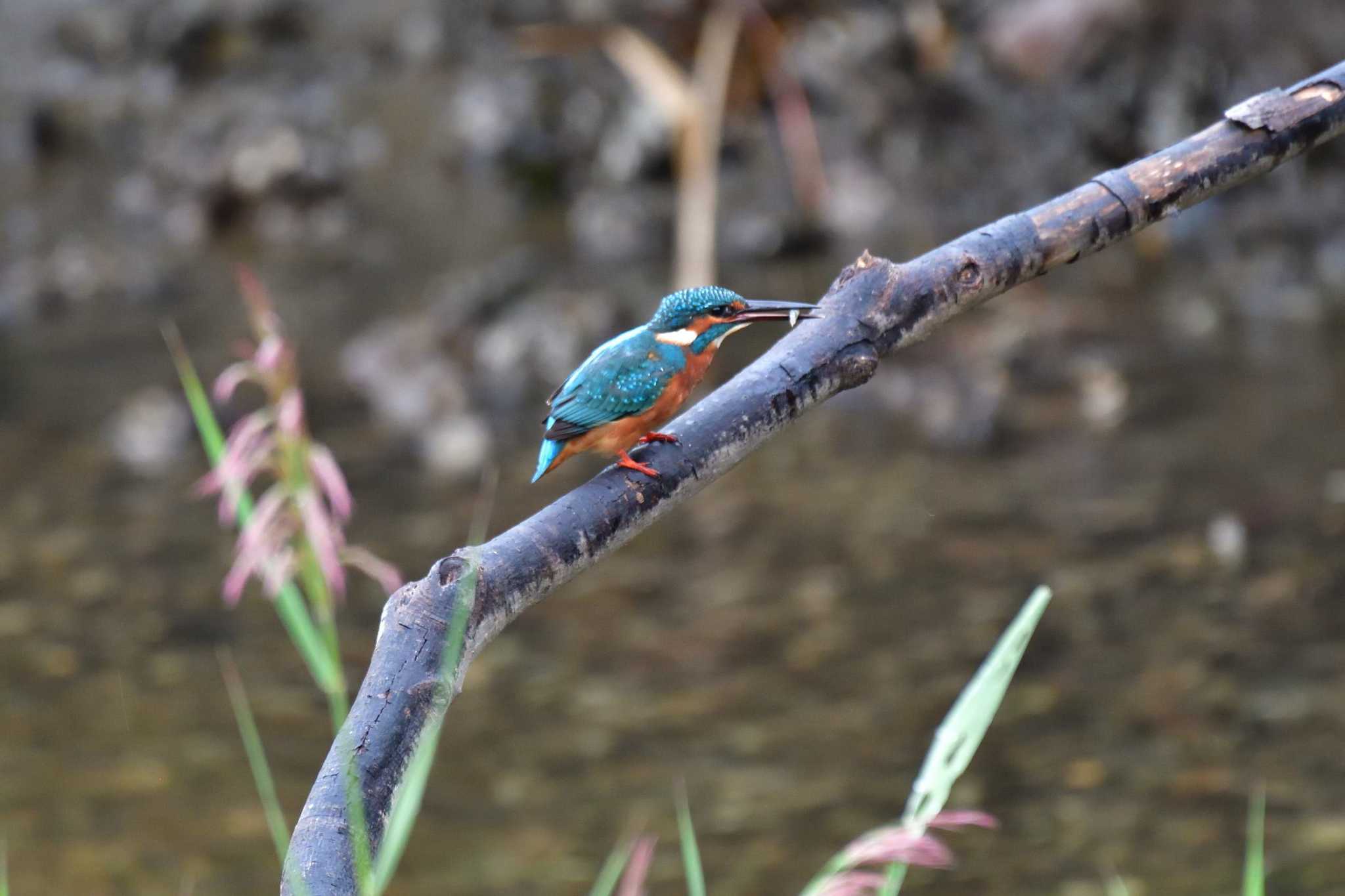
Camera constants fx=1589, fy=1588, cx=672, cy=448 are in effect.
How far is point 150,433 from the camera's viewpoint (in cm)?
926

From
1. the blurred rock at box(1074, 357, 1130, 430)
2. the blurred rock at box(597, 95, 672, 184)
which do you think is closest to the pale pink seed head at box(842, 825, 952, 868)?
the blurred rock at box(1074, 357, 1130, 430)

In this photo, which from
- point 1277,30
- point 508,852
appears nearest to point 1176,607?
point 508,852

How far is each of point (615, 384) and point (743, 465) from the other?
685 cm

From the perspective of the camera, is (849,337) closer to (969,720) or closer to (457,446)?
(969,720)

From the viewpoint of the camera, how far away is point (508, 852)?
5.20 meters

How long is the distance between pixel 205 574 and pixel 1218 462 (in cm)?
478

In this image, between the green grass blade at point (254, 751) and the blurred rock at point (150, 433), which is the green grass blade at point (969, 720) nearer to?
the green grass blade at point (254, 751)

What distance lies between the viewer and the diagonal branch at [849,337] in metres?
1.46

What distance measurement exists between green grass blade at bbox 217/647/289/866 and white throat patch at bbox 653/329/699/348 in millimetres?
655

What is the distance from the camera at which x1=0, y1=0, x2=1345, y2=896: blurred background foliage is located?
5.37 meters

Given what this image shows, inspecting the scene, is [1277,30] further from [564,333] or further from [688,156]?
[564,333]

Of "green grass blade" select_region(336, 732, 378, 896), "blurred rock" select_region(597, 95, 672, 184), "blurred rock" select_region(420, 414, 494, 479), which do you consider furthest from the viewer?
"blurred rock" select_region(597, 95, 672, 184)

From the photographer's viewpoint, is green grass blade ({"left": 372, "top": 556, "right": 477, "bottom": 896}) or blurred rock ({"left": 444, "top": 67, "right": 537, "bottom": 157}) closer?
green grass blade ({"left": 372, "top": 556, "right": 477, "bottom": 896})

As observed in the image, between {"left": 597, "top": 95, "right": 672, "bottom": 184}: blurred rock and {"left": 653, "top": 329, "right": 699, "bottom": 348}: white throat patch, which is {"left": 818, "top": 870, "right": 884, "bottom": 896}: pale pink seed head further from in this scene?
{"left": 597, "top": 95, "right": 672, "bottom": 184}: blurred rock
